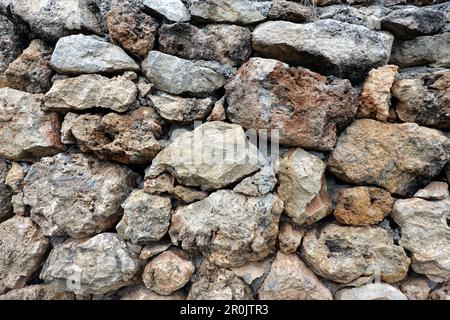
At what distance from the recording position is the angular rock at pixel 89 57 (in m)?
1.54

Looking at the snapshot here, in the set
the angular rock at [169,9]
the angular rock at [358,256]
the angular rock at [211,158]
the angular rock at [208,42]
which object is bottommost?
the angular rock at [358,256]

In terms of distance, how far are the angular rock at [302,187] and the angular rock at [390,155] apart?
145 mm

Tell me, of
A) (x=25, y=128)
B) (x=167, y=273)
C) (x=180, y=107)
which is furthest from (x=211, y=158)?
(x=25, y=128)

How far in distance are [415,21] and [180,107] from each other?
1399 mm

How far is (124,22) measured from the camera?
1540mm

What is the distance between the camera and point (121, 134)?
1.48 m

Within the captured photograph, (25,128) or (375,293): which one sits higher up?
(25,128)

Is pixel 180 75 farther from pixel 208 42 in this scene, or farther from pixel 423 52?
pixel 423 52

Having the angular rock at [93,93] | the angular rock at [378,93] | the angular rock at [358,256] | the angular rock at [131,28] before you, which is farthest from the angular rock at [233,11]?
the angular rock at [358,256]

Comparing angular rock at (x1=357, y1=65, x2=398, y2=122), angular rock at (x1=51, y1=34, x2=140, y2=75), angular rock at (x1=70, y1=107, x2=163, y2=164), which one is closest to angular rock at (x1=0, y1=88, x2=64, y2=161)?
angular rock at (x1=70, y1=107, x2=163, y2=164)

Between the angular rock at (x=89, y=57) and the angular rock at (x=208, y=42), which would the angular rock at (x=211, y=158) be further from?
the angular rock at (x=89, y=57)

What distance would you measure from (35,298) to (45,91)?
1.24 metres

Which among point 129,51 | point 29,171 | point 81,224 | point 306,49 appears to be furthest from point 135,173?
point 306,49

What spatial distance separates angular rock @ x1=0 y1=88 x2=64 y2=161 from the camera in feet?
5.16
